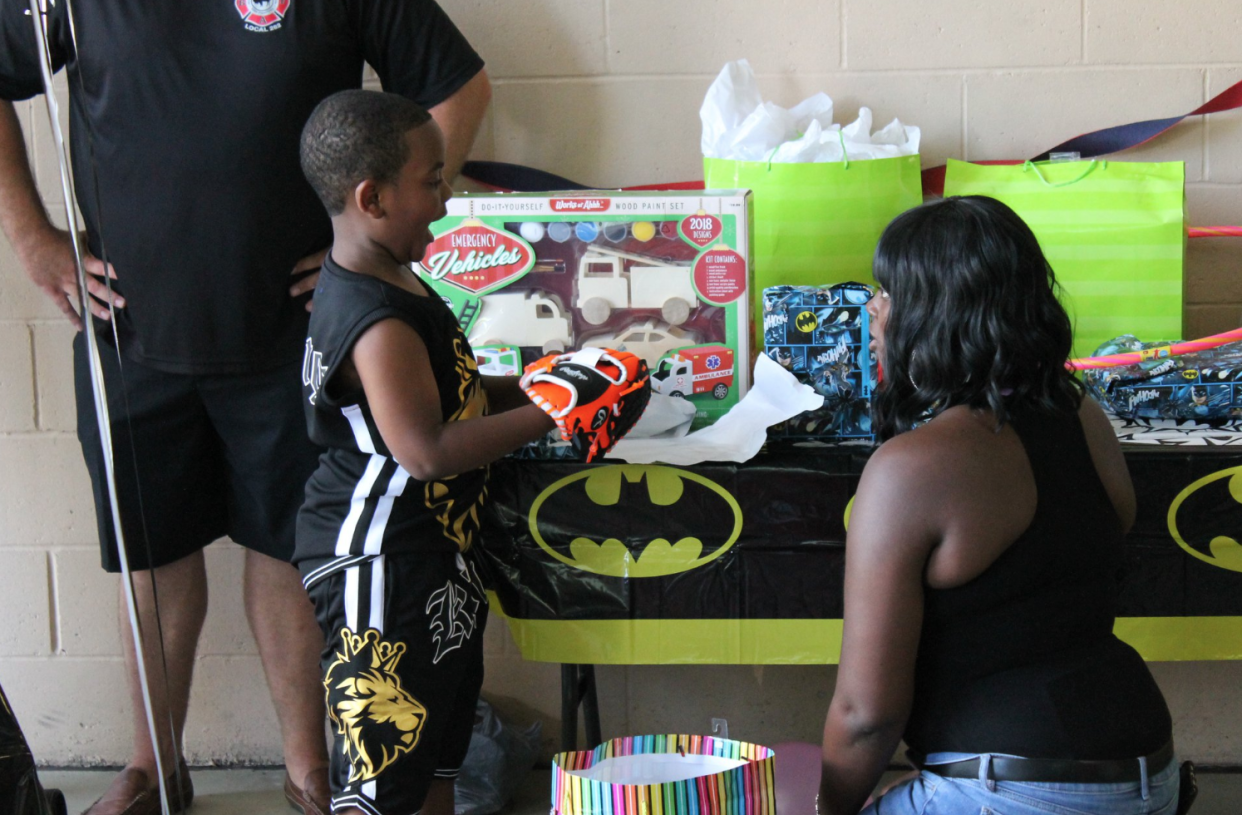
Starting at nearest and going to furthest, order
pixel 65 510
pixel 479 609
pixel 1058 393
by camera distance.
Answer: pixel 1058 393 → pixel 479 609 → pixel 65 510

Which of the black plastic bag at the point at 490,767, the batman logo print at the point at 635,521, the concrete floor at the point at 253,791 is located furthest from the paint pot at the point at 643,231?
the concrete floor at the point at 253,791

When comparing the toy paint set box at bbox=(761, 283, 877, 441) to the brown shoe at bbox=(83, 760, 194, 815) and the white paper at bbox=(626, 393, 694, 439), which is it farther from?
the brown shoe at bbox=(83, 760, 194, 815)

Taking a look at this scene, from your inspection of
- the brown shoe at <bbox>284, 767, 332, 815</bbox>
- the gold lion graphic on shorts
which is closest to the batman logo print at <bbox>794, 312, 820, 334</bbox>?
the gold lion graphic on shorts

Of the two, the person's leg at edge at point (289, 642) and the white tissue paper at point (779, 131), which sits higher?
the white tissue paper at point (779, 131)

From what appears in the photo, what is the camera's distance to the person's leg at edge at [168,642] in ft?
6.56

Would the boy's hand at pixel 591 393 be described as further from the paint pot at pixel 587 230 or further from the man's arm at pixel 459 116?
the man's arm at pixel 459 116

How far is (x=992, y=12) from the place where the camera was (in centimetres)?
215

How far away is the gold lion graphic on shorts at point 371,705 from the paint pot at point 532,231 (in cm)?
68

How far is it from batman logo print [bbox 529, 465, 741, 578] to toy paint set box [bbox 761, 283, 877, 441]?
169mm

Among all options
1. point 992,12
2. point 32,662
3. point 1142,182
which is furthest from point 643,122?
point 32,662

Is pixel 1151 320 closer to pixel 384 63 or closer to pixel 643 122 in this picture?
pixel 643 122

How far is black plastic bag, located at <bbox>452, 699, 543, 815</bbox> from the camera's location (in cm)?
211

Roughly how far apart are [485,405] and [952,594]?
2.32ft

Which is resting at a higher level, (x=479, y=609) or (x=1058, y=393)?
(x=1058, y=393)
